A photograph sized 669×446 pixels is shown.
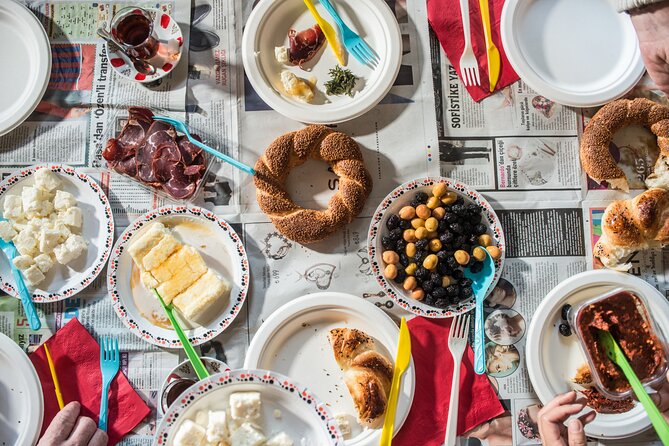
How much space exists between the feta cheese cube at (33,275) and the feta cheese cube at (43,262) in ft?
0.04

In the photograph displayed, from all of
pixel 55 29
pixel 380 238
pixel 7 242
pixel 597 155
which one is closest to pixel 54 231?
pixel 7 242

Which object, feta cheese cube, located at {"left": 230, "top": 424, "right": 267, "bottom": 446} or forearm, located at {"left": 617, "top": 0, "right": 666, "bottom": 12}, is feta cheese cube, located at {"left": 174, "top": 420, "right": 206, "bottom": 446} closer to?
feta cheese cube, located at {"left": 230, "top": 424, "right": 267, "bottom": 446}

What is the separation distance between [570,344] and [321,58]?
118 centimetres

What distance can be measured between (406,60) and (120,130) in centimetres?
93

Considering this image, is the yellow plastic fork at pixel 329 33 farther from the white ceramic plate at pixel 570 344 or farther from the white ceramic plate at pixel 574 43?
the white ceramic plate at pixel 570 344

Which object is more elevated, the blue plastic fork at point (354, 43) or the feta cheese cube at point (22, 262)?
the blue plastic fork at point (354, 43)

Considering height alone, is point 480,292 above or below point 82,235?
below

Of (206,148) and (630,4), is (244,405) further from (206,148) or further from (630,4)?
(630,4)

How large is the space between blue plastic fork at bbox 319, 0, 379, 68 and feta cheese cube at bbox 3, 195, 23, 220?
3.62ft

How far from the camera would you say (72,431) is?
158 centimetres

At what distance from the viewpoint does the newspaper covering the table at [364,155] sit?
66.9 inches

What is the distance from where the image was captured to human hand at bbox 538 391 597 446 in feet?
4.94

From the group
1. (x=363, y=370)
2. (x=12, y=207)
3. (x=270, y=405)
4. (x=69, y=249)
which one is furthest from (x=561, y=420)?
(x=12, y=207)

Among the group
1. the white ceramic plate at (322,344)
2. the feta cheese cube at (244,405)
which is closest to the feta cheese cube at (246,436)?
the feta cheese cube at (244,405)
